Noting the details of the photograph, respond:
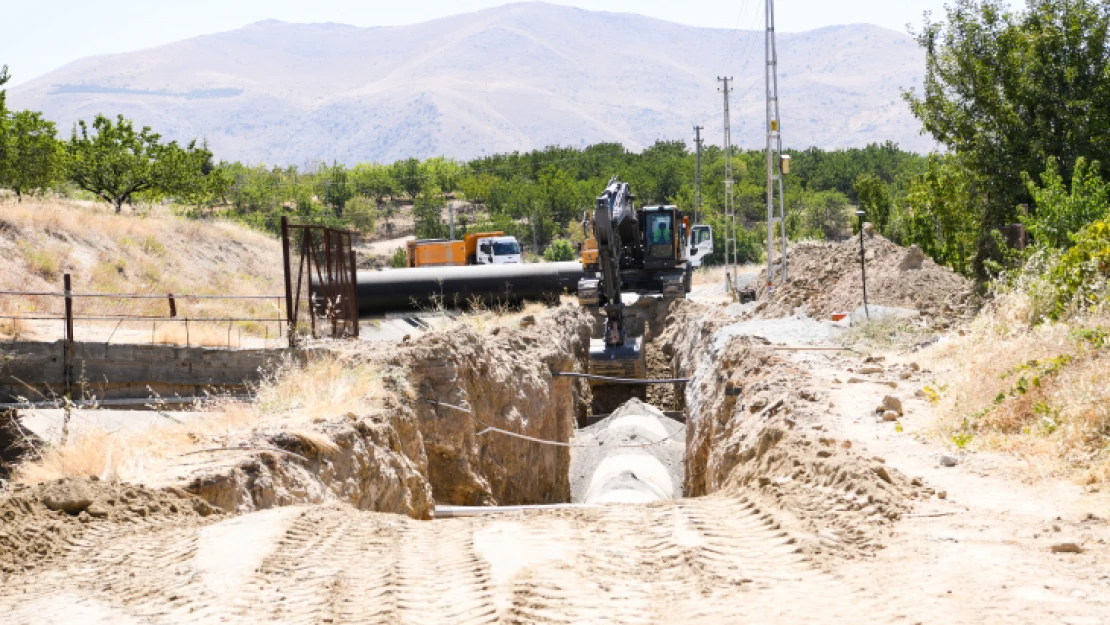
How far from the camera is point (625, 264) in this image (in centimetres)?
3030

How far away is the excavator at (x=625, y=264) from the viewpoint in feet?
81.5

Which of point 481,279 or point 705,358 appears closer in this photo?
point 705,358

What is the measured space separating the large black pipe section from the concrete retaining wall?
838 cm

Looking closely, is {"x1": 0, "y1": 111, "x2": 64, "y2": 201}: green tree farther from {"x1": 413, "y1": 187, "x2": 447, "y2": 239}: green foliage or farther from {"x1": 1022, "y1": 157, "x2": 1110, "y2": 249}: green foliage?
{"x1": 413, "y1": 187, "x2": 447, "y2": 239}: green foliage

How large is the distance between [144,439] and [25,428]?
8414 mm

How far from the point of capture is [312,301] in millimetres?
18125

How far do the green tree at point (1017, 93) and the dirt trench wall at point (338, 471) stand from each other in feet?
51.4

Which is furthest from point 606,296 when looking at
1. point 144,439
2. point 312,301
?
point 144,439

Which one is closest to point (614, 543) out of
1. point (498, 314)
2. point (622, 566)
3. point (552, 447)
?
point (622, 566)

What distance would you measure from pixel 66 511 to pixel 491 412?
9.85 m

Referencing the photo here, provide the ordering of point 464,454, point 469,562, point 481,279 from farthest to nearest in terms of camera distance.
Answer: point 481,279 < point 464,454 < point 469,562

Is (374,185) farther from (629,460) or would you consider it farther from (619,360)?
(629,460)

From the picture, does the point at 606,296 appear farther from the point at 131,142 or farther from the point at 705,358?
the point at 131,142

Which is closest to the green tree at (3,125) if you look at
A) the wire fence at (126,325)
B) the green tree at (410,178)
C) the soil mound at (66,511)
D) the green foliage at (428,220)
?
the wire fence at (126,325)
